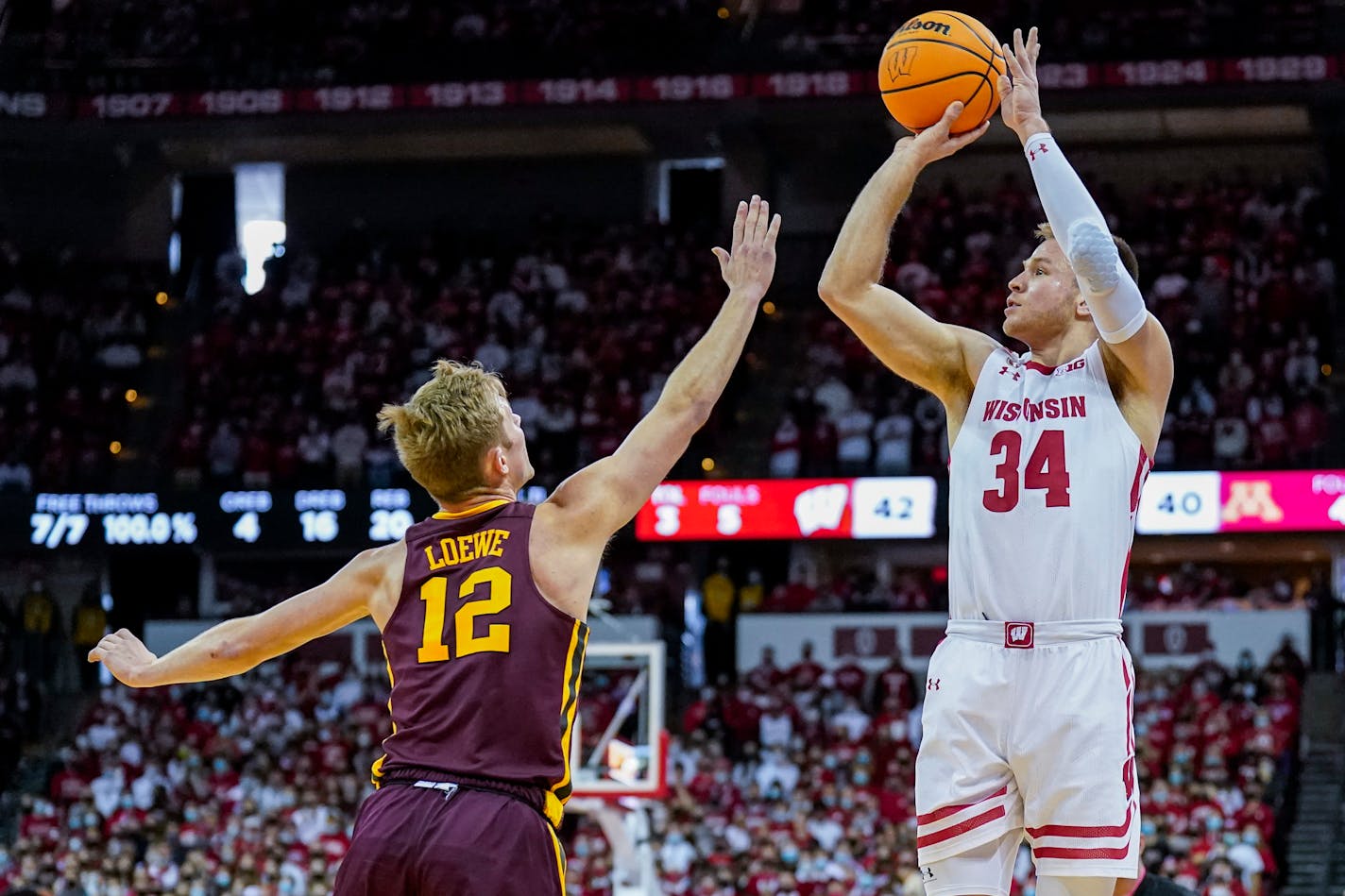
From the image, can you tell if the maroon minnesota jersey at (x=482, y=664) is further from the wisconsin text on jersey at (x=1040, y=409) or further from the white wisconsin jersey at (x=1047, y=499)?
the wisconsin text on jersey at (x=1040, y=409)

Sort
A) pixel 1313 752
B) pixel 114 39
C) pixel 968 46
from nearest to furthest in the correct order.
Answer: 1. pixel 968 46
2. pixel 1313 752
3. pixel 114 39

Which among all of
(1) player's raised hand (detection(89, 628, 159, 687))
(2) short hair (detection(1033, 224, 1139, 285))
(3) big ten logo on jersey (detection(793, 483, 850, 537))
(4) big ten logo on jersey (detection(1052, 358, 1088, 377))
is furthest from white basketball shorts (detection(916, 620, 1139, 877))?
(3) big ten logo on jersey (detection(793, 483, 850, 537))

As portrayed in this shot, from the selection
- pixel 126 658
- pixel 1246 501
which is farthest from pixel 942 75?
pixel 1246 501

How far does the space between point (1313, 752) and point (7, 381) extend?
17.8 metres

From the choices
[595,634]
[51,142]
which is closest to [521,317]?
[595,634]

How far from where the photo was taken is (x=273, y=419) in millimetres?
25984

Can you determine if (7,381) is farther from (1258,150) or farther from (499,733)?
(499,733)

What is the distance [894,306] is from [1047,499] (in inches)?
29.8

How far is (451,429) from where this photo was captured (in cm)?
479

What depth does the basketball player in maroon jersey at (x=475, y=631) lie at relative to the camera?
4598 mm

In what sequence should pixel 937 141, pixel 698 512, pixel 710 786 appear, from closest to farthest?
pixel 937 141 < pixel 710 786 < pixel 698 512

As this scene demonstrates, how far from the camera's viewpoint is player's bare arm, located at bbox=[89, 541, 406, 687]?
193 inches

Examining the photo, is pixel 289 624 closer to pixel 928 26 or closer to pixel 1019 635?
pixel 1019 635

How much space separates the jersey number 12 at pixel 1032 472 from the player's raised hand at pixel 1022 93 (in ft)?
2.94
